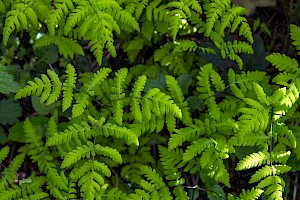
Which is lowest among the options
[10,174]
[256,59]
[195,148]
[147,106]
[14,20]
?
[10,174]

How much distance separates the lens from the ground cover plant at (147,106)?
92.5 inches

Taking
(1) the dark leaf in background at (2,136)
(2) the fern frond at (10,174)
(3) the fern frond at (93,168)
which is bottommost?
(2) the fern frond at (10,174)

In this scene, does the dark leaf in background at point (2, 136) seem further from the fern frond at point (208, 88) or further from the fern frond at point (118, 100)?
the fern frond at point (208, 88)

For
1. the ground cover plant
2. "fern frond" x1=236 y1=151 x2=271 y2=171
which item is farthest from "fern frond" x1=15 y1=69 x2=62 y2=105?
"fern frond" x1=236 y1=151 x2=271 y2=171

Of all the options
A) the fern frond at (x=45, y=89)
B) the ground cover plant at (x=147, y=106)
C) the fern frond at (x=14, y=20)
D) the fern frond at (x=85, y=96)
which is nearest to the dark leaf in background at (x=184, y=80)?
the ground cover plant at (x=147, y=106)

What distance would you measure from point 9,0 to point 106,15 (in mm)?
557

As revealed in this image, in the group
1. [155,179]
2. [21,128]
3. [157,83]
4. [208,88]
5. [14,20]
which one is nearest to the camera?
[14,20]

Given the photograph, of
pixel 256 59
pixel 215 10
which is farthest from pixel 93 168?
pixel 256 59

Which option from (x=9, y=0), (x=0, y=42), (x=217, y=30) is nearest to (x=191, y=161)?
(x=217, y=30)

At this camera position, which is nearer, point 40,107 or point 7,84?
point 7,84

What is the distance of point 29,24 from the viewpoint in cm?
293

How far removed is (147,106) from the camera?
2.39 meters

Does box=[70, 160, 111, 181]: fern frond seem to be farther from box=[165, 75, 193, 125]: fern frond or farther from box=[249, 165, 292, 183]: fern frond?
box=[249, 165, 292, 183]: fern frond

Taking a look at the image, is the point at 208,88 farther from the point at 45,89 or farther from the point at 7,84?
the point at 7,84
